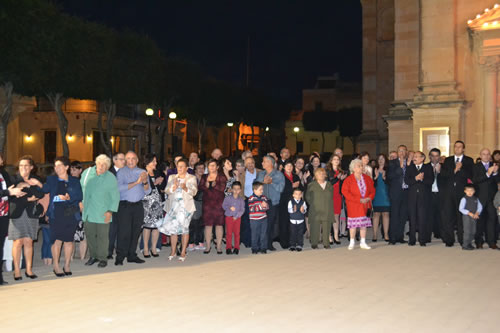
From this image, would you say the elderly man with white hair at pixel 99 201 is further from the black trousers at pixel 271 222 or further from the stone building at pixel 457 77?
the stone building at pixel 457 77

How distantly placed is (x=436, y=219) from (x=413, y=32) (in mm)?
11281

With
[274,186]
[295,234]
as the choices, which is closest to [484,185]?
[295,234]

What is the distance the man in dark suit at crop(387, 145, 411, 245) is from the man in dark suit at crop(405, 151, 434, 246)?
0.25 metres

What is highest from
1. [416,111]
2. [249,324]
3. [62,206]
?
[416,111]

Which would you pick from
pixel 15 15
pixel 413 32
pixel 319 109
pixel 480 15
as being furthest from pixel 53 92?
pixel 319 109

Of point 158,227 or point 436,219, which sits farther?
point 436,219

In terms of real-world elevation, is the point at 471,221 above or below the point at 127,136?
below

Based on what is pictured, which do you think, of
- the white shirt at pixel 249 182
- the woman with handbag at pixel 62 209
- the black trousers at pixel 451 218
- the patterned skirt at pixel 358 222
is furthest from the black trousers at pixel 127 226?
the black trousers at pixel 451 218

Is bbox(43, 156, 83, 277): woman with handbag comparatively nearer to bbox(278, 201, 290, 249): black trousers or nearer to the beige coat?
the beige coat

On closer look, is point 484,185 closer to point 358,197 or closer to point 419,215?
point 419,215

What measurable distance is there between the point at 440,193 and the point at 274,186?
3.62m

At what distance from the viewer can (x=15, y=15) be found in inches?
838

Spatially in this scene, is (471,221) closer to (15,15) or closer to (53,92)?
(15,15)

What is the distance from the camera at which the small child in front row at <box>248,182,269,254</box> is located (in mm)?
12638
